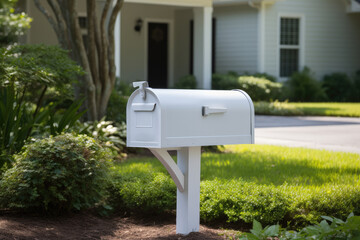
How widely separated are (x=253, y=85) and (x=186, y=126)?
1466 centimetres

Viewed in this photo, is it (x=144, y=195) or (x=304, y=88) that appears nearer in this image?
(x=144, y=195)

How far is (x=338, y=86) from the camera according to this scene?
22.3 metres

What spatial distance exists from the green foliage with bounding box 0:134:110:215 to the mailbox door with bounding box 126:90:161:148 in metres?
1.14

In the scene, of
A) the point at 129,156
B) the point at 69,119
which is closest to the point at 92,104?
the point at 129,156

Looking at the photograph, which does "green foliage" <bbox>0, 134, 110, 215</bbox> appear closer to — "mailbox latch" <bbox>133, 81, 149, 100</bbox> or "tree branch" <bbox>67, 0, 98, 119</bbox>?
"mailbox latch" <bbox>133, 81, 149, 100</bbox>

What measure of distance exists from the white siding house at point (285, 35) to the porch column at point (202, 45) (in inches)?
76.7

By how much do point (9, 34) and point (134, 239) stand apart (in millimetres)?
8863

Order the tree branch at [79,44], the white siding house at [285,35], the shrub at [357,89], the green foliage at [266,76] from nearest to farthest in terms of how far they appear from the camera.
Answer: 1. the tree branch at [79,44]
2. the green foliage at [266,76]
3. the white siding house at [285,35]
4. the shrub at [357,89]

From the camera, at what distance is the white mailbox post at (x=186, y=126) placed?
398cm

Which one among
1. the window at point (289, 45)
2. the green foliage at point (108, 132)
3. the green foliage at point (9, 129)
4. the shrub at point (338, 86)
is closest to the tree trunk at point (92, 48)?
the green foliage at point (108, 132)

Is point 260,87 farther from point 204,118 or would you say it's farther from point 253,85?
point 204,118

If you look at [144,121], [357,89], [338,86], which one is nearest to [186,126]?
[144,121]

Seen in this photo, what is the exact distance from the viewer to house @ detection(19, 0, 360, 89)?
20.4 metres

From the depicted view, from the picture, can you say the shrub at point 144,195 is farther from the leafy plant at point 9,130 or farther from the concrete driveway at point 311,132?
the concrete driveway at point 311,132
